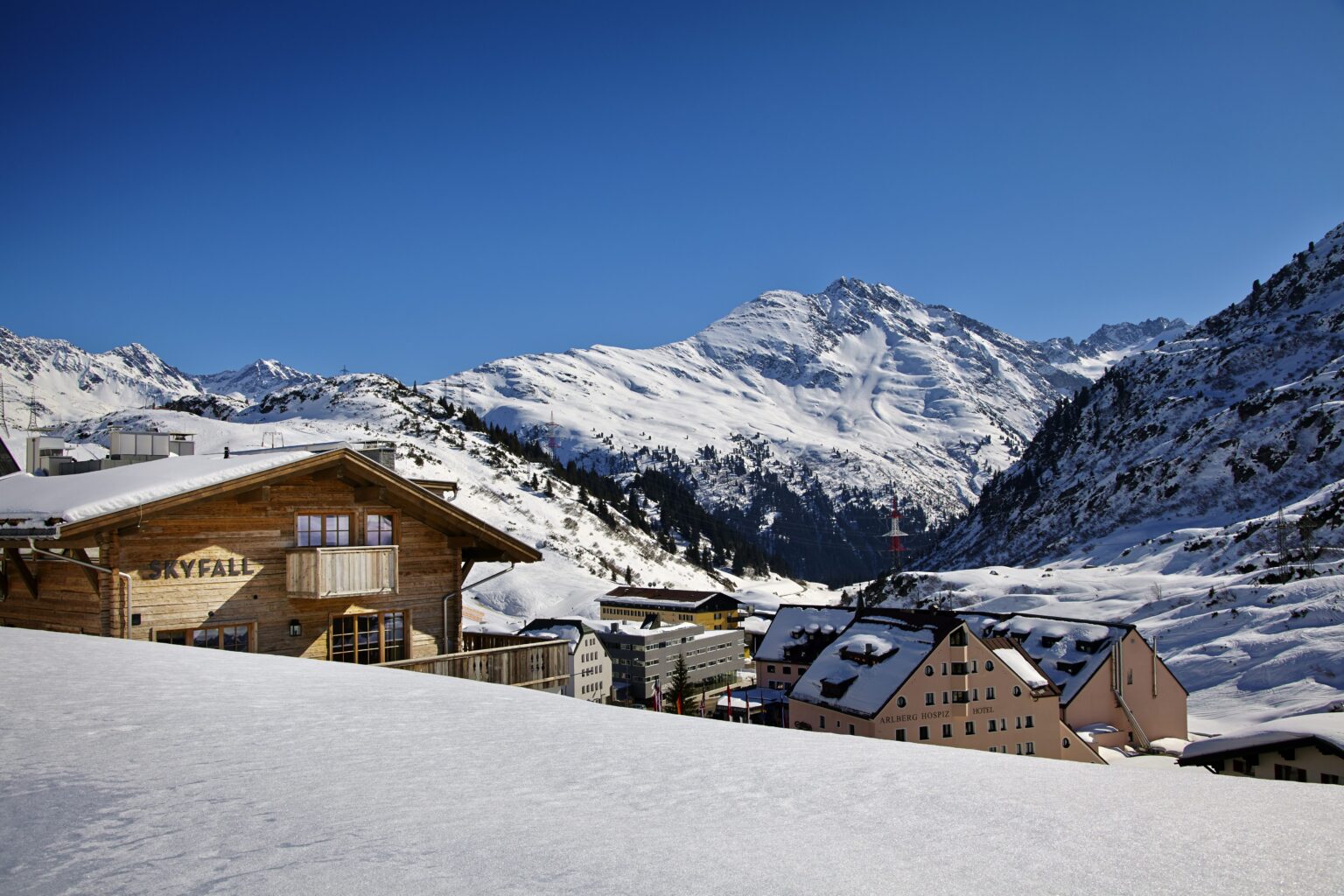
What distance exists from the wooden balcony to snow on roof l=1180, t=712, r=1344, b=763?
1885cm

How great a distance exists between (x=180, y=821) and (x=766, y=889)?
3.95 meters

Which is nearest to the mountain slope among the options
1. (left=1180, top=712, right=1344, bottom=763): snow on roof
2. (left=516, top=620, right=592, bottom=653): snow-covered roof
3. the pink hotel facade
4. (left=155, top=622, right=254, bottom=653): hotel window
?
the pink hotel facade

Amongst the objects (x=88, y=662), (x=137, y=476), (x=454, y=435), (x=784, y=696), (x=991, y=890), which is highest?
(x=454, y=435)

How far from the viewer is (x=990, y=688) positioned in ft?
156

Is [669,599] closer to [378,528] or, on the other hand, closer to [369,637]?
[369,637]

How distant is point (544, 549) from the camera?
353ft

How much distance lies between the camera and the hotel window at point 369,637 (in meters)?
17.9

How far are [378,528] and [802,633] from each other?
5454cm

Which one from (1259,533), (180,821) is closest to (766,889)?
(180,821)

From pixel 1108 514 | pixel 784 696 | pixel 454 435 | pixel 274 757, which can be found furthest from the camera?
pixel 454 435

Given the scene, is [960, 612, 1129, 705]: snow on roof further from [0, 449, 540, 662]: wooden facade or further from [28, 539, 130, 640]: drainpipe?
[28, 539, 130, 640]: drainpipe

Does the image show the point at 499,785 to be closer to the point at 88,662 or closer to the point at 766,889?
the point at 766,889

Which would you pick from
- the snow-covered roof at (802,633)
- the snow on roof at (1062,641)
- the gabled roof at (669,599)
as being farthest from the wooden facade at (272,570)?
the gabled roof at (669,599)

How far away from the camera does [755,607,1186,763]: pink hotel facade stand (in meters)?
45.7
